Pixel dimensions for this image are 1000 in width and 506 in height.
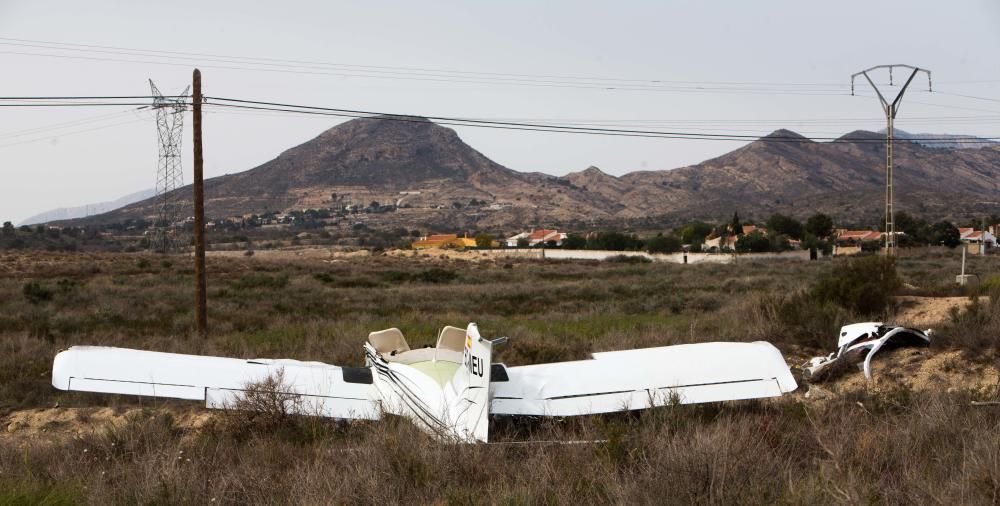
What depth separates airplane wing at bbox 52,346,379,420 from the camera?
8.55m

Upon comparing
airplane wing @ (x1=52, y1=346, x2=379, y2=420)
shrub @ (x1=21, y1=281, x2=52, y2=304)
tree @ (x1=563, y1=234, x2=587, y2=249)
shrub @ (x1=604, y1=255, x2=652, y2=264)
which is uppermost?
tree @ (x1=563, y1=234, x2=587, y2=249)

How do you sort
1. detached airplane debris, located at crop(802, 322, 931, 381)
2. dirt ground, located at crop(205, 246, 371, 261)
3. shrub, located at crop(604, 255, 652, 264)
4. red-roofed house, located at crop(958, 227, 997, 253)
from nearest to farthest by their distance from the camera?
detached airplane debris, located at crop(802, 322, 931, 381), shrub, located at crop(604, 255, 652, 264), red-roofed house, located at crop(958, 227, 997, 253), dirt ground, located at crop(205, 246, 371, 261)

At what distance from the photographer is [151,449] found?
7.09 metres

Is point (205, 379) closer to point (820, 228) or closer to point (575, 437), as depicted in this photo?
point (575, 437)

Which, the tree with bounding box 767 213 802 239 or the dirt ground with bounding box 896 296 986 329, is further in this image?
the tree with bounding box 767 213 802 239

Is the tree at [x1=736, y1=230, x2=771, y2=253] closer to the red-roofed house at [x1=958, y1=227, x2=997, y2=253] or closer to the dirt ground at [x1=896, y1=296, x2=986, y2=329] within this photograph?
the red-roofed house at [x1=958, y1=227, x2=997, y2=253]

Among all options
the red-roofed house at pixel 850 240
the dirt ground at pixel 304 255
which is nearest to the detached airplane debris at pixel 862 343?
the red-roofed house at pixel 850 240

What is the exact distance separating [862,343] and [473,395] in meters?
6.69

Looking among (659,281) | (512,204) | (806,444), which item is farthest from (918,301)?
(512,204)

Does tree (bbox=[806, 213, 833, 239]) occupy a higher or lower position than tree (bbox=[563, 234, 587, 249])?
higher

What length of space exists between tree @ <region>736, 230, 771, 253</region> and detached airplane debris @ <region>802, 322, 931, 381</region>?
57.5m

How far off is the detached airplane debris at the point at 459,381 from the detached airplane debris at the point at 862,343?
98.0 inches

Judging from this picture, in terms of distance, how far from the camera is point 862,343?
1125cm

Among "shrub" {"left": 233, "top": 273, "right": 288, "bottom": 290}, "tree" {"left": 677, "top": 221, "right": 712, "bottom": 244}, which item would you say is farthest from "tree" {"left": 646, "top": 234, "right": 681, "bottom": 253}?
"shrub" {"left": 233, "top": 273, "right": 288, "bottom": 290}
